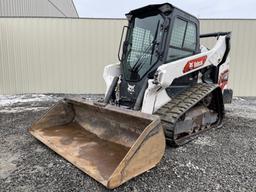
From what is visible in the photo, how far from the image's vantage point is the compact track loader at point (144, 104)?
2.70 meters

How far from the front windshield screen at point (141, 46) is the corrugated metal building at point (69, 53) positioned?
5.09 meters

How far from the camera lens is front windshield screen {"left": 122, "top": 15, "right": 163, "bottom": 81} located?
3516 millimetres

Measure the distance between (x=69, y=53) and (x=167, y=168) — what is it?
735 cm

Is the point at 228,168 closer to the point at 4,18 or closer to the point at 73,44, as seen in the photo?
the point at 73,44

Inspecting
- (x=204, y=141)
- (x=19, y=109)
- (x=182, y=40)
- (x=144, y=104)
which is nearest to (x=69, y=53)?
(x=19, y=109)

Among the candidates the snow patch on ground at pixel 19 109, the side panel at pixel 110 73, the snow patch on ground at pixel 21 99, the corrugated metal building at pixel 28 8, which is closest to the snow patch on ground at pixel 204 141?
the side panel at pixel 110 73

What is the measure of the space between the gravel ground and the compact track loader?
18 centimetres

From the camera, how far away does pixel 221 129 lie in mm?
4379

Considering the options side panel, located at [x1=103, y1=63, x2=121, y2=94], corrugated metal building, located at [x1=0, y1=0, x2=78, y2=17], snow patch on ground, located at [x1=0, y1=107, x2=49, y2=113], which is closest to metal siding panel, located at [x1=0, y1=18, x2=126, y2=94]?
corrugated metal building, located at [x1=0, y1=0, x2=78, y2=17]

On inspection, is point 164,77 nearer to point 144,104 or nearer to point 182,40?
point 144,104

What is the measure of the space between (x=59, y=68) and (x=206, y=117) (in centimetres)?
666

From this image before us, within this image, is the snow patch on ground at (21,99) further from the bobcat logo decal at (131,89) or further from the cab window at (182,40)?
the cab window at (182,40)

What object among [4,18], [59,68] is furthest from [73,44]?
[4,18]

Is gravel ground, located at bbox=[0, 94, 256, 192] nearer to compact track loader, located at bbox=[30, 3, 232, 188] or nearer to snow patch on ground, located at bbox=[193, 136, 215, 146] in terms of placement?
snow patch on ground, located at bbox=[193, 136, 215, 146]
